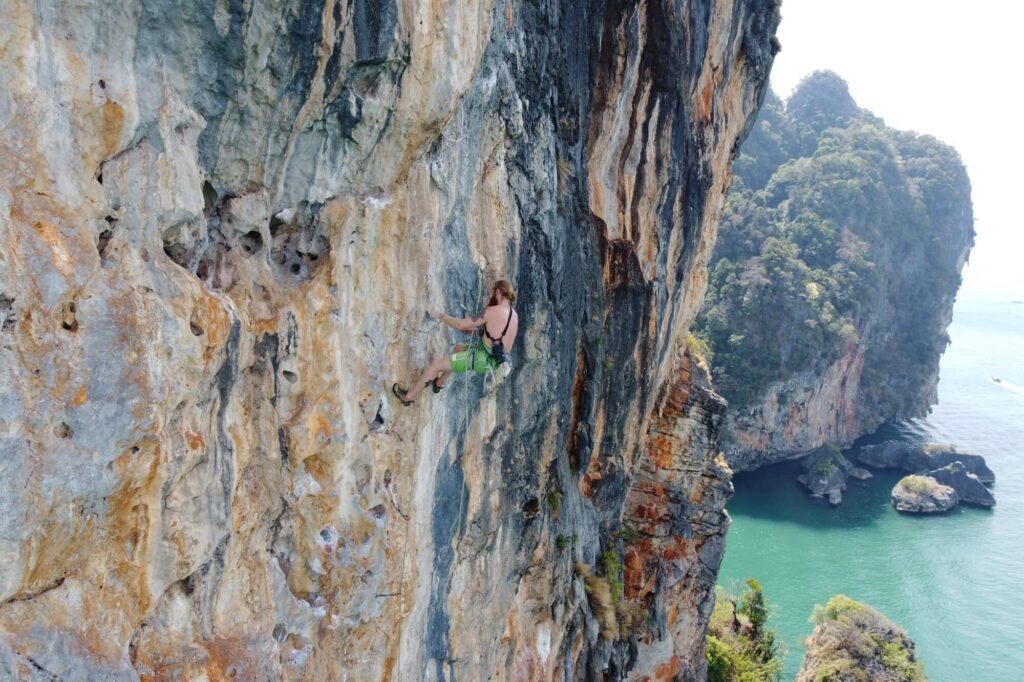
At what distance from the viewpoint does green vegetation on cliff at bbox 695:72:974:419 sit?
3584 centimetres

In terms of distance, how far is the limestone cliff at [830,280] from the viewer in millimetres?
35125

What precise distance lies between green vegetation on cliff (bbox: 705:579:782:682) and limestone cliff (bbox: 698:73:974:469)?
55.4 ft

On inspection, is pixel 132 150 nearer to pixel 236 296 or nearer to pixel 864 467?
pixel 236 296

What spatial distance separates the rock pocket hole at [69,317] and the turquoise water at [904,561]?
2052cm

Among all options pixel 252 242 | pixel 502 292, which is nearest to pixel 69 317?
pixel 252 242

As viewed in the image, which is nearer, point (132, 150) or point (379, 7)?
point (132, 150)

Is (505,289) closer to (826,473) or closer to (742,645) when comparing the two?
(742,645)

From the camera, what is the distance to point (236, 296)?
353cm

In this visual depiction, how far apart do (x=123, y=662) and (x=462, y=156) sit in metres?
3.33

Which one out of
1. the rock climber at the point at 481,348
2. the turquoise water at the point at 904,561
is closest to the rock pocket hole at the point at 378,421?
the rock climber at the point at 481,348

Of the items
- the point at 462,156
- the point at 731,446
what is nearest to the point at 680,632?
the point at 462,156

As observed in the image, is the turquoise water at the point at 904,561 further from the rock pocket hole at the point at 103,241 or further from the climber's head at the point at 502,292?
the rock pocket hole at the point at 103,241

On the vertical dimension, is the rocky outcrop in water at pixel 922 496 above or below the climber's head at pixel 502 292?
below

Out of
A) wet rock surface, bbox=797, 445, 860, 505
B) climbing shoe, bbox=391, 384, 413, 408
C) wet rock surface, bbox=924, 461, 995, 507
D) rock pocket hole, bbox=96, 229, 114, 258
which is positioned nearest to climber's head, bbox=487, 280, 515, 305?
climbing shoe, bbox=391, 384, 413, 408
